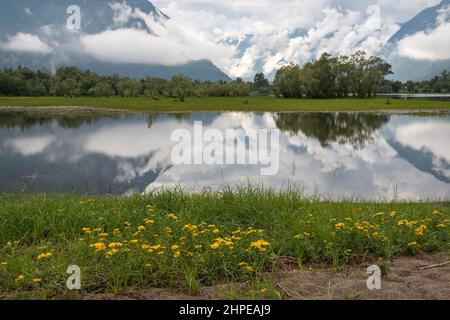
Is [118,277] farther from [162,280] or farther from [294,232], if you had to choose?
[294,232]

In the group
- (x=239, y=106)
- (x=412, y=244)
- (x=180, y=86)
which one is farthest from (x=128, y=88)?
(x=412, y=244)

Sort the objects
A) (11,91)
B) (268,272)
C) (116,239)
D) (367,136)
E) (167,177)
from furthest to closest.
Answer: (11,91) < (367,136) < (167,177) < (116,239) < (268,272)

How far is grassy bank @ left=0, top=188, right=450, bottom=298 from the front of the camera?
20.1 feet

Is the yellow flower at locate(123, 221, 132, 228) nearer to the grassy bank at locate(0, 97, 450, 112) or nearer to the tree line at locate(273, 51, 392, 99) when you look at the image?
the grassy bank at locate(0, 97, 450, 112)

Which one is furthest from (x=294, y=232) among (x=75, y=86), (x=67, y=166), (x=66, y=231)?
(x=75, y=86)

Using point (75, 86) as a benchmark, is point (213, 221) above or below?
below

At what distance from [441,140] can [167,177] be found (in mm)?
23021

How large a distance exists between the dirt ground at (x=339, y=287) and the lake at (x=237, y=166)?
8.09 m

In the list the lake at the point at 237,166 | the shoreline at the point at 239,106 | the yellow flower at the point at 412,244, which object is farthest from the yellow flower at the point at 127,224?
the shoreline at the point at 239,106

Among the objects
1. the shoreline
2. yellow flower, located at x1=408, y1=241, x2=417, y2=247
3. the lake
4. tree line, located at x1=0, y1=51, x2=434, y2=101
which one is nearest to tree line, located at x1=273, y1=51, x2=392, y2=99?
tree line, located at x1=0, y1=51, x2=434, y2=101

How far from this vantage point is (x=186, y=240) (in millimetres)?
7211

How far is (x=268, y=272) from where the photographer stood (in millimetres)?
6641

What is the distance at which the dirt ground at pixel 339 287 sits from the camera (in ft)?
18.1

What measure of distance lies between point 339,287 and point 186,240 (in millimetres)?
2573
